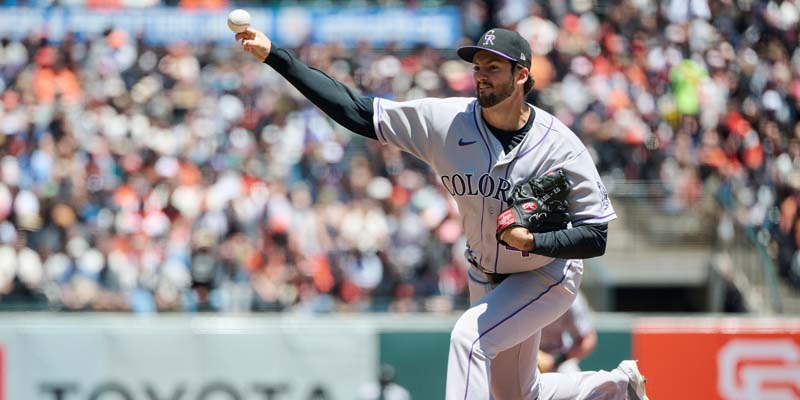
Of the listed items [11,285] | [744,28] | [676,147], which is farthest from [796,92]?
[11,285]

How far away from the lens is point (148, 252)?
12.2 metres

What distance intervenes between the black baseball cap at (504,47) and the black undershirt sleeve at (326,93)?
535mm

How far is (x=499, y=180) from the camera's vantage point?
5379 millimetres

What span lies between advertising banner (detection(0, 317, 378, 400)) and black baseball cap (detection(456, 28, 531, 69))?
4.62m

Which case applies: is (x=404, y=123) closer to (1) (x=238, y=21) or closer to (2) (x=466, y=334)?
(1) (x=238, y=21)

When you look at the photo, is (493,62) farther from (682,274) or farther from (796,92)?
(796,92)

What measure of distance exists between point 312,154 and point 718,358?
601cm

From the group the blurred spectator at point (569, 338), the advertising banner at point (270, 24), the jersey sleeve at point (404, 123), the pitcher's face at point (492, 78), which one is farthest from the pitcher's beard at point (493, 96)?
the advertising banner at point (270, 24)

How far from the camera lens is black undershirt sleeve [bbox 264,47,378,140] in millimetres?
5426

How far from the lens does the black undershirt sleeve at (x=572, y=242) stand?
17.0 ft

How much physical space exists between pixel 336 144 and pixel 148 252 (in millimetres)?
2935

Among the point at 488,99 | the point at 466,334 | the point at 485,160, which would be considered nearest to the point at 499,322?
the point at 466,334

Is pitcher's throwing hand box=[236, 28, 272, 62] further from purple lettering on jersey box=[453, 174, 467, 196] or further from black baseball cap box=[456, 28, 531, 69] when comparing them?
purple lettering on jersey box=[453, 174, 467, 196]

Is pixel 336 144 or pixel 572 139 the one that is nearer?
pixel 572 139
